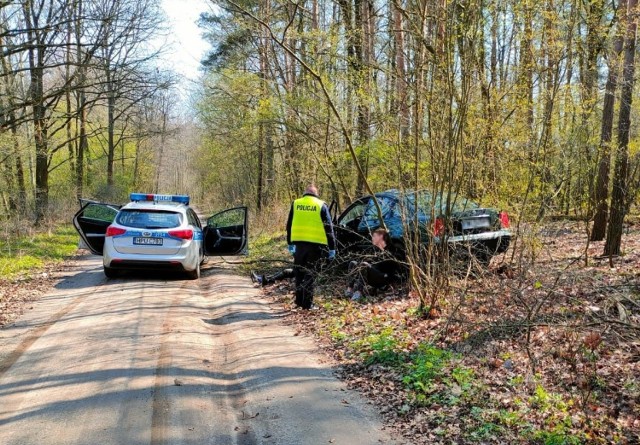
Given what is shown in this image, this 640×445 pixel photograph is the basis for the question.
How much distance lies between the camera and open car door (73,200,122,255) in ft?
39.5

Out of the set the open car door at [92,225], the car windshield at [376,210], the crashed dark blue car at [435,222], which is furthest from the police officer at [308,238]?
the open car door at [92,225]

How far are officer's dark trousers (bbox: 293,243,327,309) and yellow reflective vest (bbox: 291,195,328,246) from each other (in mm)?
113

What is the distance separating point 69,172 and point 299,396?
28.9 m

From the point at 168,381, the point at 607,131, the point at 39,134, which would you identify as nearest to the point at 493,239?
the point at 607,131

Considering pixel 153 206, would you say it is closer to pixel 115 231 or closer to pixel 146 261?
pixel 115 231

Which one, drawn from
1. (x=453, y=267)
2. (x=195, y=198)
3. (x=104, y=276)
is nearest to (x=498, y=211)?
(x=453, y=267)

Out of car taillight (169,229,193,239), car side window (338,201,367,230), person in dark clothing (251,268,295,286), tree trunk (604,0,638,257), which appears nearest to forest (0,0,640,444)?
tree trunk (604,0,638,257)

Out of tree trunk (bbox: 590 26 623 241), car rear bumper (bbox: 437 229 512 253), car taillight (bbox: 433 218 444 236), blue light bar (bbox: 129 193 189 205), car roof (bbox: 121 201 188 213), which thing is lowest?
car rear bumper (bbox: 437 229 512 253)

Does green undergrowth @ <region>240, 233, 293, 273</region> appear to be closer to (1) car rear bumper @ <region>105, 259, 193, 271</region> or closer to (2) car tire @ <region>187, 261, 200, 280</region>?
(2) car tire @ <region>187, 261, 200, 280</region>

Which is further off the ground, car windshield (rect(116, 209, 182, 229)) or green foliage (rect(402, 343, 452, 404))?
car windshield (rect(116, 209, 182, 229))

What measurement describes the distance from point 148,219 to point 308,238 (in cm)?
422

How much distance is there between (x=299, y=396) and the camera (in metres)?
4.73

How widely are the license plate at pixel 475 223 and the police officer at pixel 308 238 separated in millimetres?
2123

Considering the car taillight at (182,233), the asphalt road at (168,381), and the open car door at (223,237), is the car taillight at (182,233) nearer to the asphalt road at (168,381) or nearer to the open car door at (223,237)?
the open car door at (223,237)
